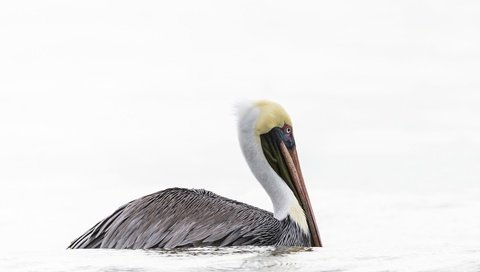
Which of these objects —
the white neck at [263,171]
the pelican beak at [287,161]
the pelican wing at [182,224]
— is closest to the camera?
the pelican wing at [182,224]

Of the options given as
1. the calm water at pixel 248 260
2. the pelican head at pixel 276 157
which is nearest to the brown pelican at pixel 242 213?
the pelican head at pixel 276 157

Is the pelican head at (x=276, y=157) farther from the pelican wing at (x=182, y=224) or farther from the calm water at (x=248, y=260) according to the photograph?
the calm water at (x=248, y=260)

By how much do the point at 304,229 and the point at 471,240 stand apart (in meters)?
1.47

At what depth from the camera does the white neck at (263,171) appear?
1048 centimetres

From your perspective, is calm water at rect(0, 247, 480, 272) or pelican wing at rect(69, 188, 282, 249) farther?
pelican wing at rect(69, 188, 282, 249)

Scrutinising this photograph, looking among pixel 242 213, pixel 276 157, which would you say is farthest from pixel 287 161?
pixel 242 213

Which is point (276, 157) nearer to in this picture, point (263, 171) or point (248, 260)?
point (263, 171)

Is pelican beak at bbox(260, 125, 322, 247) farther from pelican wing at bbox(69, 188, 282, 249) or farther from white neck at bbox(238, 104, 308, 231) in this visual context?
pelican wing at bbox(69, 188, 282, 249)

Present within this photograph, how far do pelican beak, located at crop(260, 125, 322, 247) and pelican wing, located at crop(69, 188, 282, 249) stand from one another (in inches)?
24.0

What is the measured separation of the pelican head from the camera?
10.5 m

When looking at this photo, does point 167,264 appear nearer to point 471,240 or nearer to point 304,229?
point 304,229

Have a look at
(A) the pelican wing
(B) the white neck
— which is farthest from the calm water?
(B) the white neck

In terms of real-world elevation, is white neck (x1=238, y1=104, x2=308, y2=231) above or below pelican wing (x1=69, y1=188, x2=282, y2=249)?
above

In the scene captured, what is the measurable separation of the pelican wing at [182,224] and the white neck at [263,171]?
32cm
